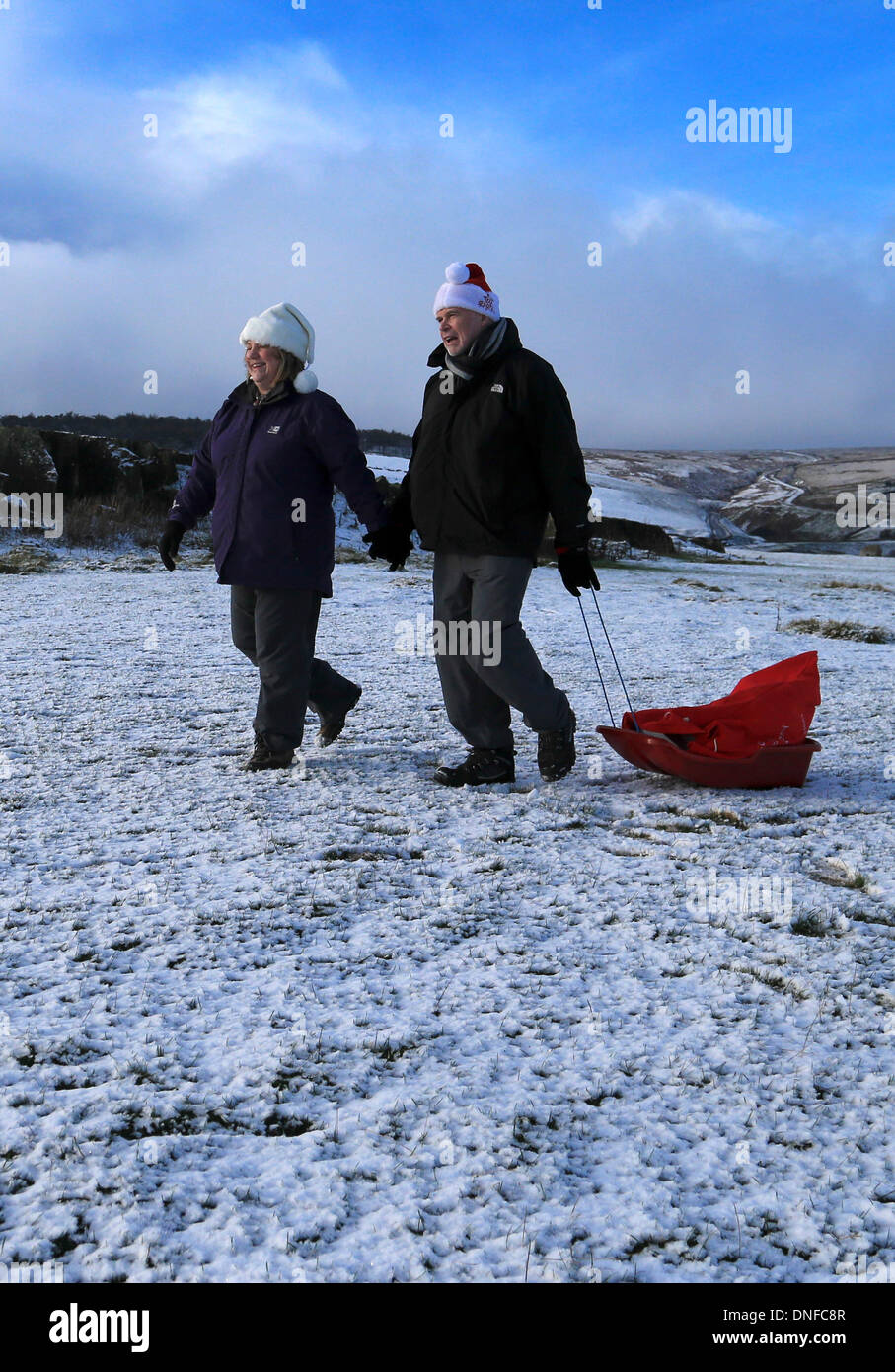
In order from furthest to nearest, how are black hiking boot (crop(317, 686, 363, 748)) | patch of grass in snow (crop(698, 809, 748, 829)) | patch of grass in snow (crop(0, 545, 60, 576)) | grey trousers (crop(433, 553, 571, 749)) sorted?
patch of grass in snow (crop(0, 545, 60, 576)) < black hiking boot (crop(317, 686, 363, 748)) < grey trousers (crop(433, 553, 571, 749)) < patch of grass in snow (crop(698, 809, 748, 829))

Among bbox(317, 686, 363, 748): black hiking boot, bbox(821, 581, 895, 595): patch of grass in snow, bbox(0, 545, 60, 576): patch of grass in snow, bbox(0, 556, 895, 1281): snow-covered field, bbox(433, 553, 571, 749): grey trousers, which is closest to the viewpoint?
bbox(0, 556, 895, 1281): snow-covered field

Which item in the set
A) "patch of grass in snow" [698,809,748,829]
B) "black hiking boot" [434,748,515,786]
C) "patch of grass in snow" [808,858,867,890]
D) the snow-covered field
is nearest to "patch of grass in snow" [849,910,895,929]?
the snow-covered field

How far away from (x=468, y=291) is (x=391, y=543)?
103 centimetres

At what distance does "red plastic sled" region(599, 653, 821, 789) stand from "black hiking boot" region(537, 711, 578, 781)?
20 centimetres

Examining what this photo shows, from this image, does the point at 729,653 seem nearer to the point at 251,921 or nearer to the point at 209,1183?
the point at 251,921

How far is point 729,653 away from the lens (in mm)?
7906

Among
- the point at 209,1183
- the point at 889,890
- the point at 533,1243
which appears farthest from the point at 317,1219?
the point at 889,890

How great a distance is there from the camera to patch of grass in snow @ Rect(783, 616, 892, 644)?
8852 millimetres

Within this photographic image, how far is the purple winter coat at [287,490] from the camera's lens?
13.0 ft

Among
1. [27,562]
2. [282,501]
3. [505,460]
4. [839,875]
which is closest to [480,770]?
[505,460]

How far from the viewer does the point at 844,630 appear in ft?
30.2

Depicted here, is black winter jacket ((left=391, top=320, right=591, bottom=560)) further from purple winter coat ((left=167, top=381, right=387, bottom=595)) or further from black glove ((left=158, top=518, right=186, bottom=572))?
black glove ((left=158, top=518, right=186, bottom=572))

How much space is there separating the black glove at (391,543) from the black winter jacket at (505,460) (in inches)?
9.6
